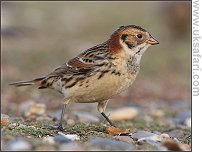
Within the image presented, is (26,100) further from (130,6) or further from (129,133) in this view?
(130,6)

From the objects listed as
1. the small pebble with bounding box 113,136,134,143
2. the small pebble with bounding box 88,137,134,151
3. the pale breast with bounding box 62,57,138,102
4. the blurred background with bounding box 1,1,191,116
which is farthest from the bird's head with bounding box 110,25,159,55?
the blurred background with bounding box 1,1,191,116

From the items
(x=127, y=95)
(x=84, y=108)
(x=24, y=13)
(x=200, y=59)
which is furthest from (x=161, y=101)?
(x=24, y=13)

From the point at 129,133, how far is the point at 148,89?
22.6 feet

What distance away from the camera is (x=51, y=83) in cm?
916

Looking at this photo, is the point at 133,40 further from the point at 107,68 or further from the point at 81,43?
the point at 81,43

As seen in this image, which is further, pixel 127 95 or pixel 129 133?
pixel 127 95

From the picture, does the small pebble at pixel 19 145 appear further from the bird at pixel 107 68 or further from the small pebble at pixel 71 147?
the bird at pixel 107 68

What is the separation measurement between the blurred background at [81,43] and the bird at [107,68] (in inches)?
Answer: 113

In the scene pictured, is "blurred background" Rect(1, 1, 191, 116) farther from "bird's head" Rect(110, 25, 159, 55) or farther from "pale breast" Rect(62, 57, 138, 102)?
"bird's head" Rect(110, 25, 159, 55)

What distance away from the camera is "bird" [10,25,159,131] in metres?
8.16

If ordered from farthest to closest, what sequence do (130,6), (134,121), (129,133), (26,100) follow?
(130,6) → (26,100) → (134,121) → (129,133)

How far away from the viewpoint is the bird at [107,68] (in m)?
8.16

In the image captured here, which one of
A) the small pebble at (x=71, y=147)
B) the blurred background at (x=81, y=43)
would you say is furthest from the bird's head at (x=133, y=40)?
the blurred background at (x=81, y=43)

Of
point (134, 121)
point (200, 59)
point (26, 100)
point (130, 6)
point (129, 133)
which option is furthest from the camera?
point (130, 6)
